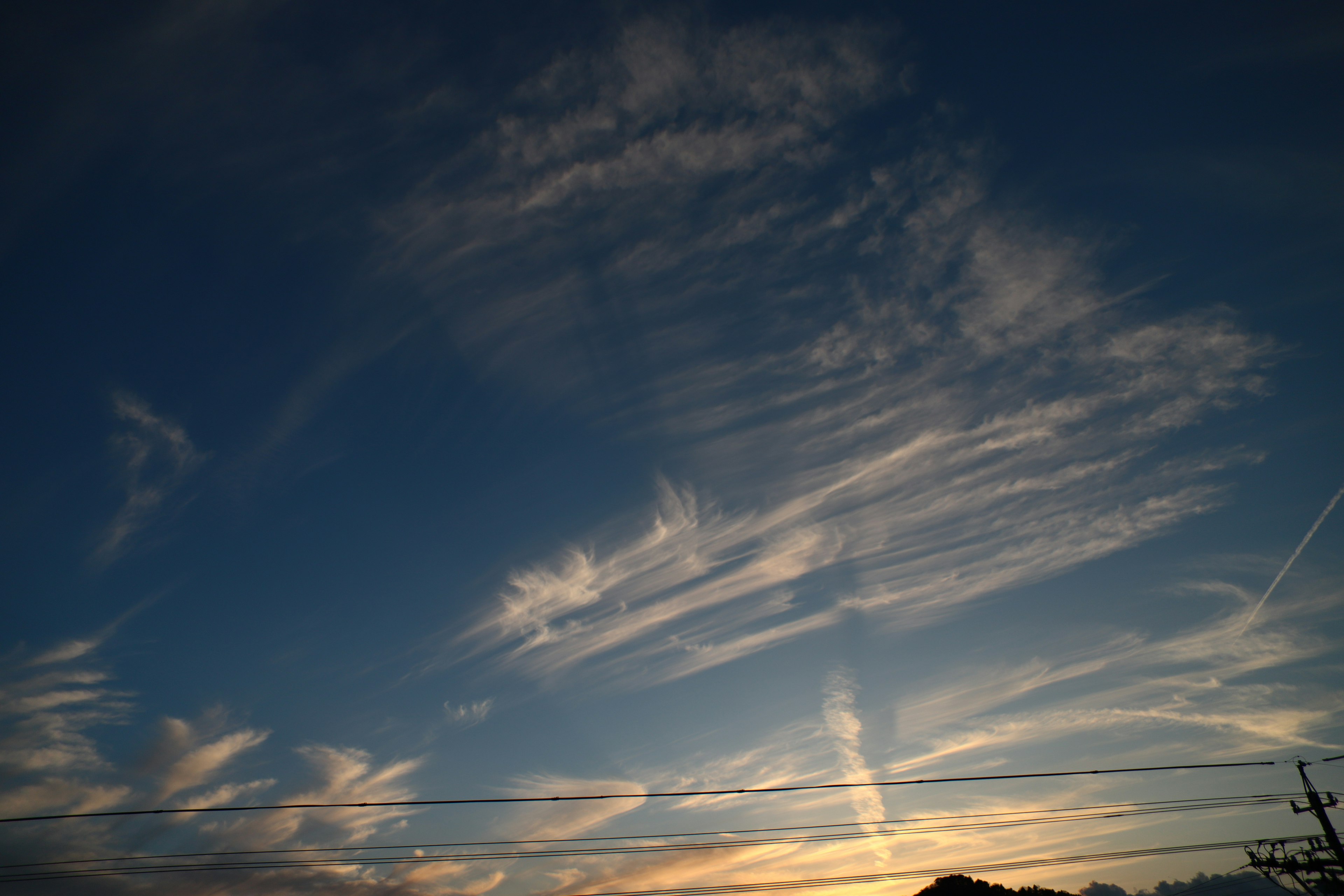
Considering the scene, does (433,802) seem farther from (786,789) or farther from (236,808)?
(786,789)

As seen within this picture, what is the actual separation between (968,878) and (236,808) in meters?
123

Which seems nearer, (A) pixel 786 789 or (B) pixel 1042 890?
(A) pixel 786 789

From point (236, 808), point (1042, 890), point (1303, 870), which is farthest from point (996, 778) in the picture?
point (1042, 890)

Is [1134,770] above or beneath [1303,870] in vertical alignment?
above

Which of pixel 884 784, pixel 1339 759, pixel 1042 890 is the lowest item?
pixel 1042 890

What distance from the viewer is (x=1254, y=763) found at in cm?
3812

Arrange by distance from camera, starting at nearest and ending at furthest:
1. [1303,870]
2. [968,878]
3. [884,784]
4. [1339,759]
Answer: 1. [884,784]
2. [1339,759]
3. [1303,870]
4. [968,878]

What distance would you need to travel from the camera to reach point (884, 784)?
2778 cm

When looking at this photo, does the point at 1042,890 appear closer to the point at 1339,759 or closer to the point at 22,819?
the point at 1339,759

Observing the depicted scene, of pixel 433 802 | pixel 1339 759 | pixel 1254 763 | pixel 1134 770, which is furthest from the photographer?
pixel 1339 759

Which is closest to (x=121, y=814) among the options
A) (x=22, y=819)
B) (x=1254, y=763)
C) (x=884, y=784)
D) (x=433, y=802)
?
(x=22, y=819)

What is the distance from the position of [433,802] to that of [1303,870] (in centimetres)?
6644

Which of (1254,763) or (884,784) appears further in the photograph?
(1254,763)

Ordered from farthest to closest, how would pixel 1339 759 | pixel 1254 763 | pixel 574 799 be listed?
pixel 1339 759, pixel 1254 763, pixel 574 799
